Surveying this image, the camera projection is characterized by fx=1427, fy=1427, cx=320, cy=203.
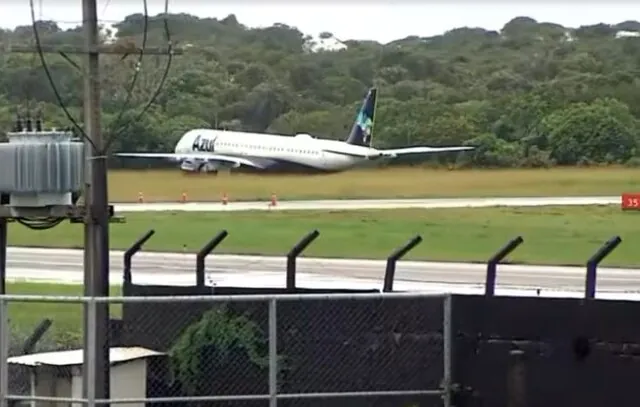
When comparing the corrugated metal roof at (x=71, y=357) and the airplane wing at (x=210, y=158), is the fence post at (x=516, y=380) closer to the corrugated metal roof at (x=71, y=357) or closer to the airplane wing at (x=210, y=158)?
the corrugated metal roof at (x=71, y=357)

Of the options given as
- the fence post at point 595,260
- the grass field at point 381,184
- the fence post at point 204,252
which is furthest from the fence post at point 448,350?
the grass field at point 381,184

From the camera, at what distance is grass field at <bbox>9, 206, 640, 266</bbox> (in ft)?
109

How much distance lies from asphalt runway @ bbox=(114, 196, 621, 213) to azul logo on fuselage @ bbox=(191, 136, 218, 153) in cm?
1023

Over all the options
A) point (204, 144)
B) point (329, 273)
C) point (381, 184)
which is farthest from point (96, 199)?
point (204, 144)

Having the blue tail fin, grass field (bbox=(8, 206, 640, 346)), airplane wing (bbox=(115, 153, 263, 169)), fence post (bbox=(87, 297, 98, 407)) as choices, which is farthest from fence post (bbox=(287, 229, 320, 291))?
the blue tail fin

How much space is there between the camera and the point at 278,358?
48.9 ft

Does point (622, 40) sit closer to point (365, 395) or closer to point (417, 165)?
point (417, 165)

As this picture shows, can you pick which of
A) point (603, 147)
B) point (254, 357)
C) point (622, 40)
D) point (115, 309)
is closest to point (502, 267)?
point (115, 309)

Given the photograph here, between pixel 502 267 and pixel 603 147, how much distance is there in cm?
4041

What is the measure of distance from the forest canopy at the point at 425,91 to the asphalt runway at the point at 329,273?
20.0 meters

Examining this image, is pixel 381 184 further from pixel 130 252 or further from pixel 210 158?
pixel 130 252

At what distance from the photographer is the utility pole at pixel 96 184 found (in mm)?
13820

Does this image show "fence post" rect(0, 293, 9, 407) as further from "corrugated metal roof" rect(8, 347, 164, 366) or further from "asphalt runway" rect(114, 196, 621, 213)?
"asphalt runway" rect(114, 196, 621, 213)

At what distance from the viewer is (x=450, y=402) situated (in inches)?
550
